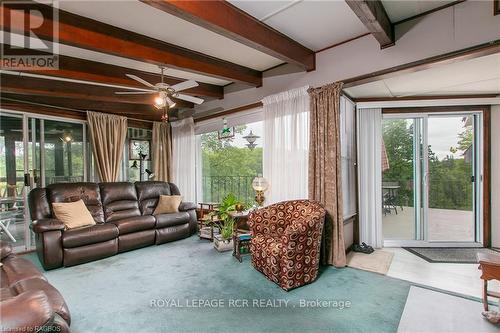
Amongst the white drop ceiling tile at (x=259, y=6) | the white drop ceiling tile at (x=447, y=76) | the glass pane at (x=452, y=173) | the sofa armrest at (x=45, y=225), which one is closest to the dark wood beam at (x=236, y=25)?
the white drop ceiling tile at (x=259, y=6)

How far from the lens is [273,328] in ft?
6.79

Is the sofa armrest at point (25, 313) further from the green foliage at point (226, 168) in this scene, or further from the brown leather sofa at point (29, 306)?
the green foliage at point (226, 168)

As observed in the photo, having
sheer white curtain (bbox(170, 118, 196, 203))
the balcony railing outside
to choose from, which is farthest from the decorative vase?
sheer white curtain (bbox(170, 118, 196, 203))

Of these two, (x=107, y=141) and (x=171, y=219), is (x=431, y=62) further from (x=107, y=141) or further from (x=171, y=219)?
(x=107, y=141)

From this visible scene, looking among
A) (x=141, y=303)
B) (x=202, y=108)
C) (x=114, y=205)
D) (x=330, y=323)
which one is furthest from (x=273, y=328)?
(x=202, y=108)

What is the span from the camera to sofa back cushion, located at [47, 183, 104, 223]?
394cm

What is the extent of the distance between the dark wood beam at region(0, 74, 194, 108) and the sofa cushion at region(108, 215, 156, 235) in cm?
209

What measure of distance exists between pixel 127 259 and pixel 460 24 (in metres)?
4.71

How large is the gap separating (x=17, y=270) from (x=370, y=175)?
14.2 feet

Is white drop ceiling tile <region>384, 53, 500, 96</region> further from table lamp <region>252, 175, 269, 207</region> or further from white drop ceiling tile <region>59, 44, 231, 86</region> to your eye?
white drop ceiling tile <region>59, 44, 231, 86</region>

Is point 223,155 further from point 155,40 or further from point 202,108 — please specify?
point 155,40

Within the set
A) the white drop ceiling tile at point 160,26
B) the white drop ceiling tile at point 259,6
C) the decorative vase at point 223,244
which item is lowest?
the decorative vase at point 223,244

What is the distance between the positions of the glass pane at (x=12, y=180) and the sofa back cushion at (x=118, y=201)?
131cm

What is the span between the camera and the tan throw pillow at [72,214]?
3672mm
